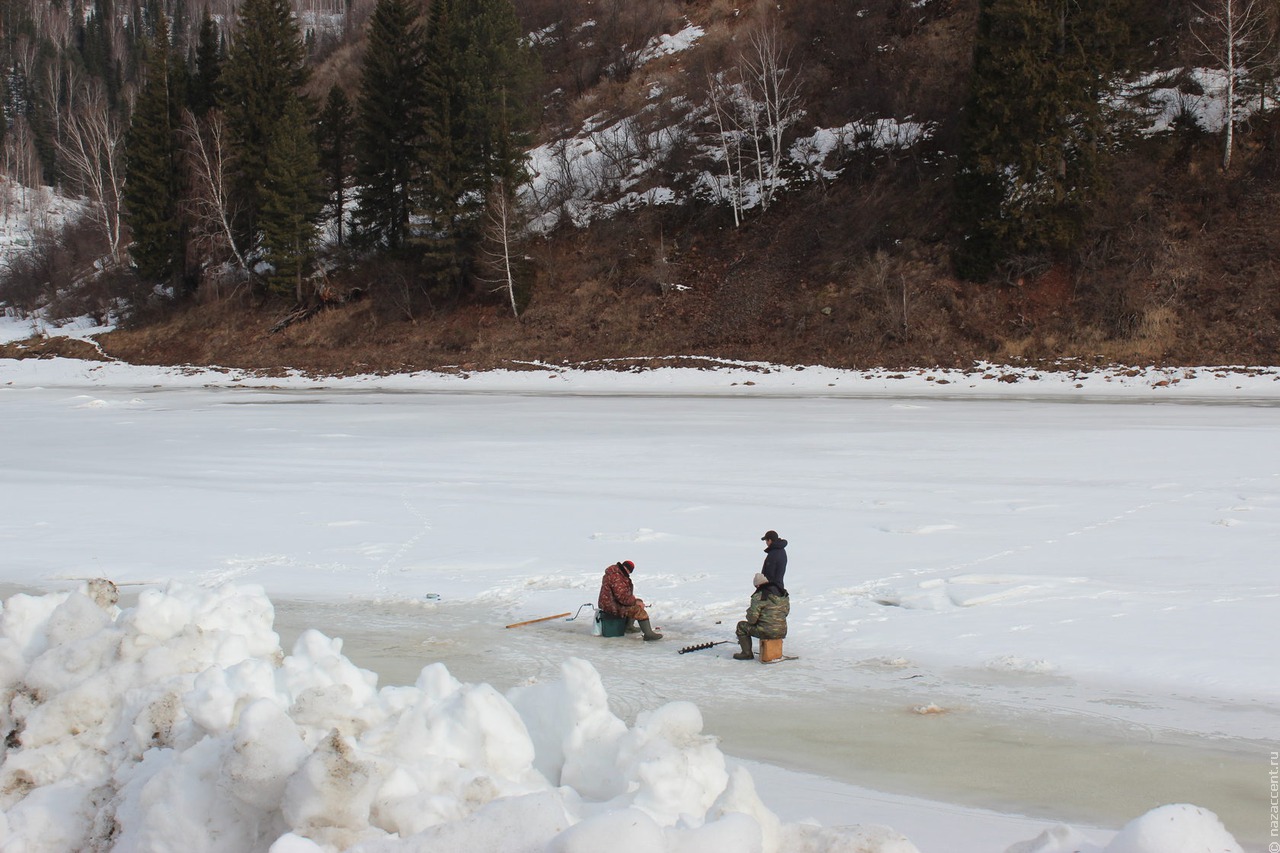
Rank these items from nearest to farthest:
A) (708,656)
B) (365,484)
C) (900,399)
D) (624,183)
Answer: (708,656) < (365,484) < (900,399) < (624,183)

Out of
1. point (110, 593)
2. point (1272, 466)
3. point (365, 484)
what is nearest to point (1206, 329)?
point (1272, 466)

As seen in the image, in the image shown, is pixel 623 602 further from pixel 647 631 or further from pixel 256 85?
pixel 256 85

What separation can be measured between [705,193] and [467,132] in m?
11.3

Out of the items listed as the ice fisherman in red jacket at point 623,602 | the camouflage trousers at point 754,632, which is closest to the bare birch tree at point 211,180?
the ice fisherman in red jacket at point 623,602

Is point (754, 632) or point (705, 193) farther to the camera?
point (705, 193)

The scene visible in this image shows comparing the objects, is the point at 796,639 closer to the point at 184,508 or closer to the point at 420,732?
the point at 420,732

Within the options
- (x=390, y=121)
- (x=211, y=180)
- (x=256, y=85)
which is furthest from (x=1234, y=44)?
(x=211, y=180)

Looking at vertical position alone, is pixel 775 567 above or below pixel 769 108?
below

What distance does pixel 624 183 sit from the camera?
4897 cm

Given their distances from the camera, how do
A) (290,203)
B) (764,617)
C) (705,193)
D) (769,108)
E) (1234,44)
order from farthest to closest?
(290,203) → (705,193) → (769,108) → (1234,44) → (764,617)

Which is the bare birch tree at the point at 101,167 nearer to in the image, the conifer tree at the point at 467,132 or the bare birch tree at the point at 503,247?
the conifer tree at the point at 467,132

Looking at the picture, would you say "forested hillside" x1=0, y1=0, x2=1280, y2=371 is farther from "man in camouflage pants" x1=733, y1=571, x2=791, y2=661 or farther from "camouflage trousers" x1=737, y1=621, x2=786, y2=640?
"camouflage trousers" x1=737, y1=621, x2=786, y2=640

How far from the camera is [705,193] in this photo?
46.2 meters

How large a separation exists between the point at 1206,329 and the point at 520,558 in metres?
26.6
